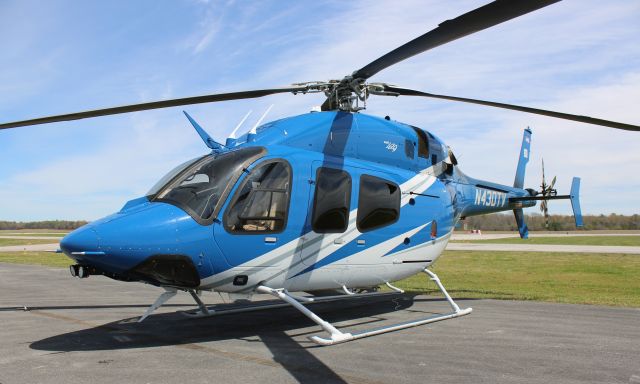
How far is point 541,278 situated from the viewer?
64.8 feet

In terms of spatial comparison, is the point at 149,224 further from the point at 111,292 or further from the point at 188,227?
the point at 111,292

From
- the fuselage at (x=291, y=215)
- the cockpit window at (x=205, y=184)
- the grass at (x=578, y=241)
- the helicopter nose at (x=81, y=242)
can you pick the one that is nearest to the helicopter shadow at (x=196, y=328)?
the fuselage at (x=291, y=215)

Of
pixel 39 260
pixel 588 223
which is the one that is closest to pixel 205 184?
pixel 39 260

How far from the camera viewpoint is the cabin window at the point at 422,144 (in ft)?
33.3

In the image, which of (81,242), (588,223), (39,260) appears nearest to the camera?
(81,242)

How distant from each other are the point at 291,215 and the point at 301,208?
209 mm

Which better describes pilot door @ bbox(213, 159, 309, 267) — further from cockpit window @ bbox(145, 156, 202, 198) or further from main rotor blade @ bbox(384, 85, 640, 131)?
main rotor blade @ bbox(384, 85, 640, 131)

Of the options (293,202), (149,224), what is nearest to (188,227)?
(149,224)

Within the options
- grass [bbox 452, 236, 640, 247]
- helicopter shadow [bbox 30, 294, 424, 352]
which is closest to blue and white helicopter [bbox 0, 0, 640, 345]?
helicopter shadow [bbox 30, 294, 424, 352]

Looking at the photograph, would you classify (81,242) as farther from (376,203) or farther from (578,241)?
(578,241)

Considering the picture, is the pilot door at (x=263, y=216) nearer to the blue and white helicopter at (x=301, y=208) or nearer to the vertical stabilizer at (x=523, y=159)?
the blue and white helicopter at (x=301, y=208)

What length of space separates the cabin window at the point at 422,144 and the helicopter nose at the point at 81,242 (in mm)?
6185

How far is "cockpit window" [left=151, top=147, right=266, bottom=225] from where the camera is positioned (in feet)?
22.3

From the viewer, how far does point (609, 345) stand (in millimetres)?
7488
